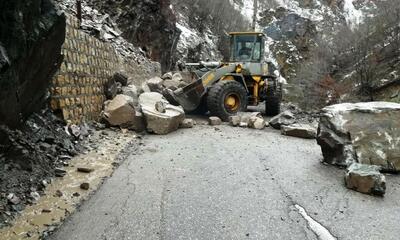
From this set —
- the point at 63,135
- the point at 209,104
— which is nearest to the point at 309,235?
the point at 63,135

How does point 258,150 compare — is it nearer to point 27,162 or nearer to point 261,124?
point 261,124

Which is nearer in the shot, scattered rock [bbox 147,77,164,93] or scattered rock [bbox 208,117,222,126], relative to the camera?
scattered rock [bbox 208,117,222,126]

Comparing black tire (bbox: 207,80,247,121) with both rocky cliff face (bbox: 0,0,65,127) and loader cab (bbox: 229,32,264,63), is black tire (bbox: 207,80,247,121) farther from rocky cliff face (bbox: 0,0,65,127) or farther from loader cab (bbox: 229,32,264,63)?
rocky cliff face (bbox: 0,0,65,127)

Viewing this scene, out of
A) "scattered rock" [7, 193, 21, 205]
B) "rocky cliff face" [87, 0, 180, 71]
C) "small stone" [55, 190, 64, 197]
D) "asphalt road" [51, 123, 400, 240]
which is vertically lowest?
"asphalt road" [51, 123, 400, 240]

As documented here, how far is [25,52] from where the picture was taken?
3660 mm

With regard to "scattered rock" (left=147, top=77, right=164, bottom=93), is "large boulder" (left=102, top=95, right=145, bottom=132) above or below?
below

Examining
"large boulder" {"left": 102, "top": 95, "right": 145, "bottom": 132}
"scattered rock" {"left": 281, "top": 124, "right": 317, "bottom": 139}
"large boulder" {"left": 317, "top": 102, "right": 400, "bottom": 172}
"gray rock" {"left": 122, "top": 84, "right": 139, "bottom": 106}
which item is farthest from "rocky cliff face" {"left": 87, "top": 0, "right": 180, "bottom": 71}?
"large boulder" {"left": 317, "top": 102, "right": 400, "bottom": 172}

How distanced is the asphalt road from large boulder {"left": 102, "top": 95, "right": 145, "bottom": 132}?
61.2 inches

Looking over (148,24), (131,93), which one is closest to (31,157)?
(131,93)

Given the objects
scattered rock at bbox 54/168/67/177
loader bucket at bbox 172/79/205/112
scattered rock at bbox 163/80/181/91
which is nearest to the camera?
scattered rock at bbox 54/168/67/177

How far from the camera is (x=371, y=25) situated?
1703 cm

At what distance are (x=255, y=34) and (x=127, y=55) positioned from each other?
4096 millimetres

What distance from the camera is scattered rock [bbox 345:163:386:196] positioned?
470 centimetres

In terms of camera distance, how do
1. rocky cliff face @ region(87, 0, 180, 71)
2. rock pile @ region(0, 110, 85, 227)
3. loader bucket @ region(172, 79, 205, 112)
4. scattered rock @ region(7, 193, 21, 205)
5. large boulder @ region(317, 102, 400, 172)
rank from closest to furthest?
1. scattered rock @ region(7, 193, 21, 205)
2. rock pile @ region(0, 110, 85, 227)
3. large boulder @ region(317, 102, 400, 172)
4. loader bucket @ region(172, 79, 205, 112)
5. rocky cliff face @ region(87, 0, 180, 71)
